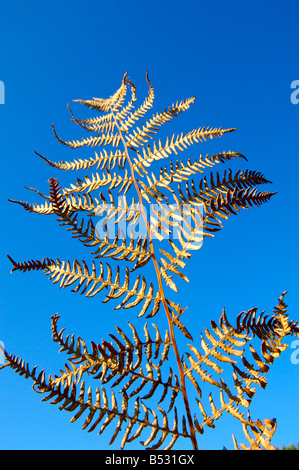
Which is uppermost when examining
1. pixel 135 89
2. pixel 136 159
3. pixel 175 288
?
pixel 135 89

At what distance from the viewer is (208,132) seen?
217 cm

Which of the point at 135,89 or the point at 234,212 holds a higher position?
the point at 135,89

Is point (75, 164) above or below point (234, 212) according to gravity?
above

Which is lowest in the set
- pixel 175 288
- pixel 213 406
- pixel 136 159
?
pixel 213 406

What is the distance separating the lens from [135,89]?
107 inches

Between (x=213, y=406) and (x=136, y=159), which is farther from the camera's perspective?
(x=136, y=159)

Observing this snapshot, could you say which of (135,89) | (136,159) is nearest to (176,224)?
(136,159)
